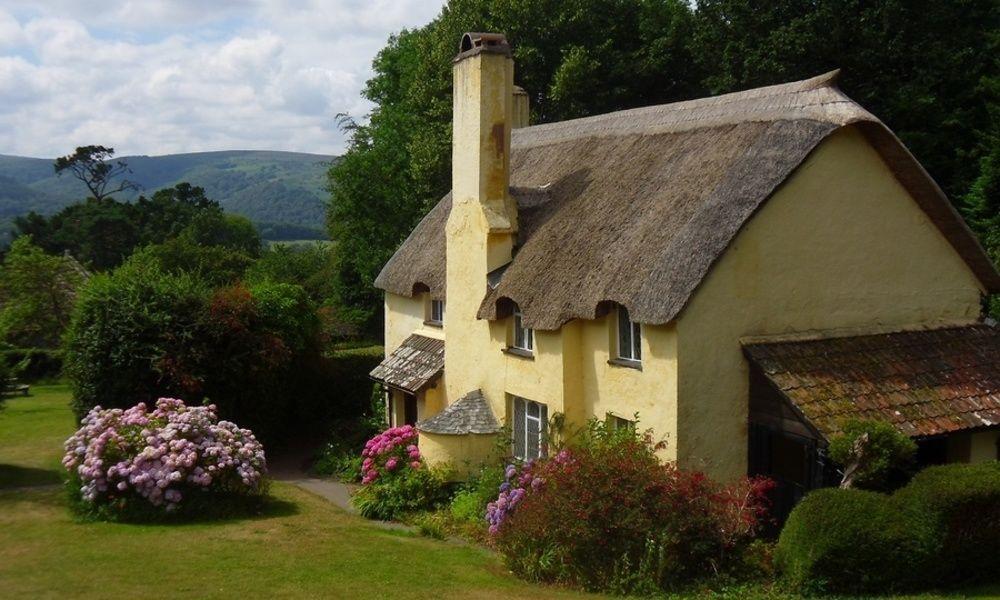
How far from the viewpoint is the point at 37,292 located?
3569 cm

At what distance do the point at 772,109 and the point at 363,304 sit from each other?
35156 millimetres

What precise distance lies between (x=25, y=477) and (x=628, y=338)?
44.8 ft

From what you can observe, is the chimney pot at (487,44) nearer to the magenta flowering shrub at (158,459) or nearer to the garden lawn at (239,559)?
the magenta flowering shrub at (158,459)

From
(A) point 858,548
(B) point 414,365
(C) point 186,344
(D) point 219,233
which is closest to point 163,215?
(D) point 219,233

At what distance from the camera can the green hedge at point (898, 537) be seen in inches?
456

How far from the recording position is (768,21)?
2820cm

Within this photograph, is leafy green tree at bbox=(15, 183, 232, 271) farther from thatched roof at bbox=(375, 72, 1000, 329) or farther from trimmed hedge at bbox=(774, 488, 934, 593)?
trimmed hedge at bbox=(774, 488, 934, 593)

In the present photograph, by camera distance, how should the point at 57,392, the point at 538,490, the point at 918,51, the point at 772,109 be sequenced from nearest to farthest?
the point at 538,490 < the point at 772,109 < the point at 918,51 < the point at 57,392

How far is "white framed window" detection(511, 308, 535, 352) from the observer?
18.3 meters

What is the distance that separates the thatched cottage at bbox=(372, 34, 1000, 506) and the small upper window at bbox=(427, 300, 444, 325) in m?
3.84

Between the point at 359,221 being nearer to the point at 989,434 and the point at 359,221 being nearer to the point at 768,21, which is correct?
the point at 768,21

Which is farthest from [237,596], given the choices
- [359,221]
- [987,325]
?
[359,221]

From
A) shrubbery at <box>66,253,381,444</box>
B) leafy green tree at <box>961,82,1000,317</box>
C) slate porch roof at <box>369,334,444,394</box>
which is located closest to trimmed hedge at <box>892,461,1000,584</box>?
slate porch roof at <box>369,334,444,394</box>

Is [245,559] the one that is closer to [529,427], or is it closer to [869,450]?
[529,427]
